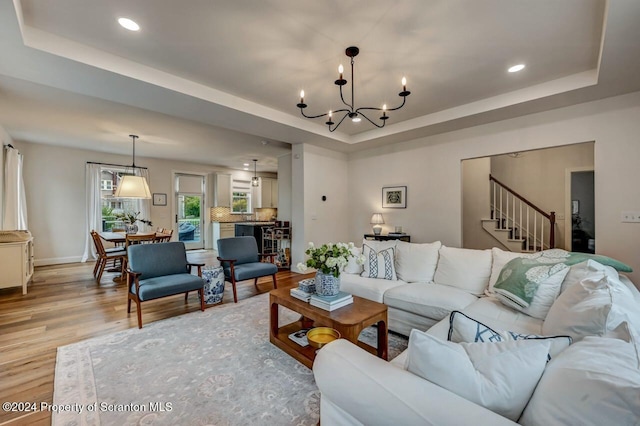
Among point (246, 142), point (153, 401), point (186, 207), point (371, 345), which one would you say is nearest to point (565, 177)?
point (371, 345)

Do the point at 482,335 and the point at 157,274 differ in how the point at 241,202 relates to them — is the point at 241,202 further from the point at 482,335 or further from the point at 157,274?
the point at 482,335

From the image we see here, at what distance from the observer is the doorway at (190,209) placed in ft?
26.6

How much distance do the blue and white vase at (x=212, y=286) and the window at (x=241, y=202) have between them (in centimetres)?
556

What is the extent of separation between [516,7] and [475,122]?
225 cm

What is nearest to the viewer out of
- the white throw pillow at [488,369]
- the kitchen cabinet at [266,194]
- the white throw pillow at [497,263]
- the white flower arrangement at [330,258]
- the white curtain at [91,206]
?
the white throw pillow at [488,369]

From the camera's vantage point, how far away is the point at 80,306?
11.6 feet

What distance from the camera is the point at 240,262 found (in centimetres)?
418

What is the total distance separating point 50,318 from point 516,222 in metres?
7.72

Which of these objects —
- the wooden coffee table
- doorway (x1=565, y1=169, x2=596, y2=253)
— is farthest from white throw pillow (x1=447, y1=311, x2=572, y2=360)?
doorway (x1=565, y1=169, x2=596, y2=253)

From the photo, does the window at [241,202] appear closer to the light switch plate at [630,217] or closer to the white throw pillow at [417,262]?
the white throw pillow at [417,262]

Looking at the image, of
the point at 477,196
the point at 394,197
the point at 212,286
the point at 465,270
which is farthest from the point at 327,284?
the point at 477,196

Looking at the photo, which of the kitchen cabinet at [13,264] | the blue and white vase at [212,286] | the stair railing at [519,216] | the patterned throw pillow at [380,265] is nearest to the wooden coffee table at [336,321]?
the patterned throw pillow at [380,265]

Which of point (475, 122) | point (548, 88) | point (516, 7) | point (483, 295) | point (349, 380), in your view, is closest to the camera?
point (349, 380)

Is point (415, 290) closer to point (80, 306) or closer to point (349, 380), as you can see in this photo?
point (349, 380)
